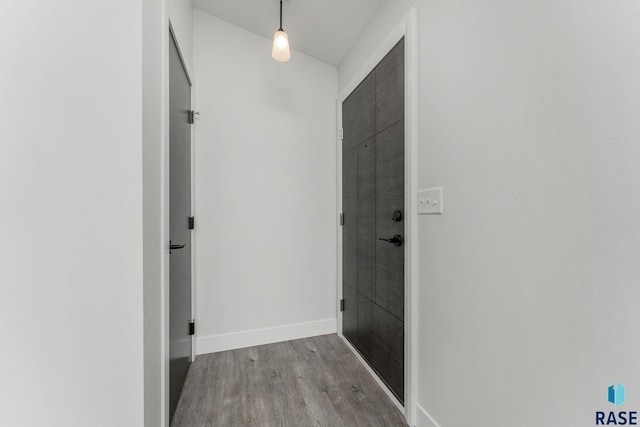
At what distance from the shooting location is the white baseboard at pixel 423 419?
1293mm

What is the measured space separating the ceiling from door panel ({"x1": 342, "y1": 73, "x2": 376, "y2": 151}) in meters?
0.42

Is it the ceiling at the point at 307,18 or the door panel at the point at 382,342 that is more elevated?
the ceiling at the point at 307,18

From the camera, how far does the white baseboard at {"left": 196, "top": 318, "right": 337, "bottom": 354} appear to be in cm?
214

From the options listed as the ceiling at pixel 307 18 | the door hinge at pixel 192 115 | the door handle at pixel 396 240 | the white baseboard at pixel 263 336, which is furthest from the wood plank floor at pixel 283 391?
the ceiling at pixel 307 18

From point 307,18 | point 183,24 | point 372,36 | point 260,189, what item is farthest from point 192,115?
point 372,36

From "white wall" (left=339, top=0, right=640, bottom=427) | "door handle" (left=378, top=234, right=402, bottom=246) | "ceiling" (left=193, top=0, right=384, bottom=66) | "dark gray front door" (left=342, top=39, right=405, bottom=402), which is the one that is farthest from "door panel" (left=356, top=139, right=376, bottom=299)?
"ceiling" (left=193, top=0, right=384, bottom=66)

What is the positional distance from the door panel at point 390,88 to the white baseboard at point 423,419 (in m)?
1.54

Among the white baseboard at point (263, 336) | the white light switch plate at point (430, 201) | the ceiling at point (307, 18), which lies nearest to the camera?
the white light switch plate at point (430, 201)

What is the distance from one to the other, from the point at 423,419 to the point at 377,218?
1.11 meters

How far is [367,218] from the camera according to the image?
1976 mm

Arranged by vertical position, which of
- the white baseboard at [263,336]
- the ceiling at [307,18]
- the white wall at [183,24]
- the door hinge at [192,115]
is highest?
the ceiling at [307,18]

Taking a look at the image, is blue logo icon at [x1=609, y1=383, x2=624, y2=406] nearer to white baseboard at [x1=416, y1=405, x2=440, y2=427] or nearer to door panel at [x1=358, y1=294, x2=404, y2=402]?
white baseboard at [x1=416, y1=405, x2=440, y2=427]

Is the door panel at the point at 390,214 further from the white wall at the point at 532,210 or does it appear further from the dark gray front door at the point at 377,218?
the white wall at the point at 532,210

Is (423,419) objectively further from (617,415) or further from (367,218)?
(367,218)
